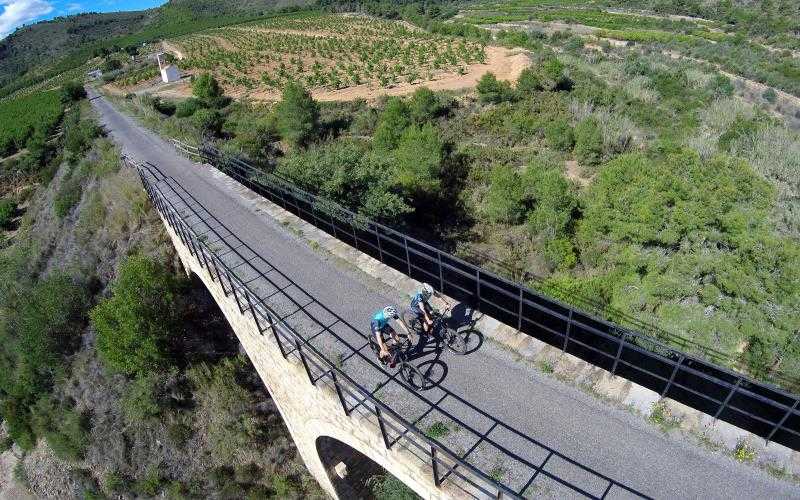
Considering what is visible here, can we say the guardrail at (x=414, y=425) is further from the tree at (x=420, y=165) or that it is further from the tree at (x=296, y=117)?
the tree at (x=296, y=117)

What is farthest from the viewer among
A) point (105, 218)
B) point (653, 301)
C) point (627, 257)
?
point (105, 218)

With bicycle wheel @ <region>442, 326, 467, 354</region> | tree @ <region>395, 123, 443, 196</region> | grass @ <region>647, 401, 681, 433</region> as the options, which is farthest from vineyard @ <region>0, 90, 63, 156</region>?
grass @ <region>647, 401, 681, 433</region>

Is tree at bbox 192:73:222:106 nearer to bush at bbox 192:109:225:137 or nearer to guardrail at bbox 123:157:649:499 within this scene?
bush at bbox 192:109:225:137

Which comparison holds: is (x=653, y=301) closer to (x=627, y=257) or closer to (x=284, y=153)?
(x=627, y=257)

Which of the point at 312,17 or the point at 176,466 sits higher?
the point at 312,17

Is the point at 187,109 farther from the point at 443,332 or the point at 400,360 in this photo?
the point at 400,360

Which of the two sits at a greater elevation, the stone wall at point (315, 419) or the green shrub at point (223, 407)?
the stone wall at point (315, 419)

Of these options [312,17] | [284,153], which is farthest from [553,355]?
[312,17]

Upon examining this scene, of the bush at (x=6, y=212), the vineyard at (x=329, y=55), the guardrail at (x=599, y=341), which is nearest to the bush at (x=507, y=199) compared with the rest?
the guardrail at (x=599, y=341)
